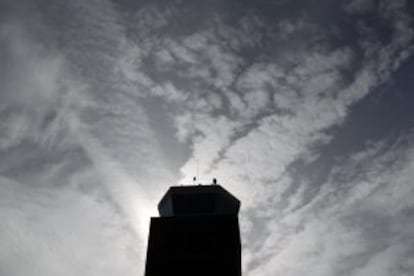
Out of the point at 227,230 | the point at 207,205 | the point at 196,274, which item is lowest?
the point at 196,274

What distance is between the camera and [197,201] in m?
77.8

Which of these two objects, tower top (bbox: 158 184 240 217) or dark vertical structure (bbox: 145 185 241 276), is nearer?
dark vertical structure (bbox: 145 185 241 276)

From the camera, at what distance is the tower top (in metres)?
77.1

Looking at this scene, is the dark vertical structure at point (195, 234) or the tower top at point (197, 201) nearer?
the dark vertical structure at point (195, 234)

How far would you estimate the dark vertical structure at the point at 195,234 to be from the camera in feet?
224

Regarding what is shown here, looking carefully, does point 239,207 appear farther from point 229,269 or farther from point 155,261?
point 155,261

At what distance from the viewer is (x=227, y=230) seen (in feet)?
239

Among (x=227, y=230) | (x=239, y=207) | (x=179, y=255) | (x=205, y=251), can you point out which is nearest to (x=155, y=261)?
(x=179, y=255)

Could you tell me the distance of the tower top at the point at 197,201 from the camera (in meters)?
77.1

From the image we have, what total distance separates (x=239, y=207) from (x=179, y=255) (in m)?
17.9

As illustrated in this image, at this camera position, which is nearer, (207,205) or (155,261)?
(155,261)

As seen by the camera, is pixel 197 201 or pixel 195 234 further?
pixel 197 201

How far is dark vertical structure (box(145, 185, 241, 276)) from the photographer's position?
68.2 m

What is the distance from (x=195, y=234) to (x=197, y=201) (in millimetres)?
7561
